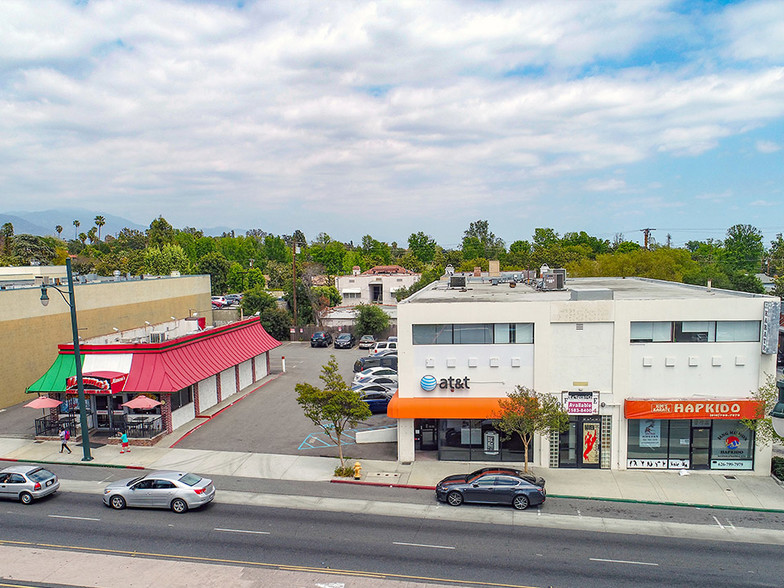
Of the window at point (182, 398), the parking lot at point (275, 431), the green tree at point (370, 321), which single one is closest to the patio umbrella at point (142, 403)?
the window at point (182, 398)

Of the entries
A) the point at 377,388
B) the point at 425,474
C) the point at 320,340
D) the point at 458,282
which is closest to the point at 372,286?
the point at 320,340

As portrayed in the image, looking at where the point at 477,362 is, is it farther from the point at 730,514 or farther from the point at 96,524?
the point at 96,524

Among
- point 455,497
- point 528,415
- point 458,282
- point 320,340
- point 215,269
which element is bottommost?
point 455,497

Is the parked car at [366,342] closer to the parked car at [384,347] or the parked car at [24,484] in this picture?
the parked car at [384,347]

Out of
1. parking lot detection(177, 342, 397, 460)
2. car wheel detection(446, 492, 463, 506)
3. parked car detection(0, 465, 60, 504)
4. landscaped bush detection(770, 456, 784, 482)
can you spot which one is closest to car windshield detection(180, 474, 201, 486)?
parked car detection(0, 465, 60, 504)

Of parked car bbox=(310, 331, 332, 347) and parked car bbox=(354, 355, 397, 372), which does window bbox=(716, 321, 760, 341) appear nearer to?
parked car bbox=(354, 355, 397, 372)

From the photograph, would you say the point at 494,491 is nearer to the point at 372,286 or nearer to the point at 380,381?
the point at 380,381
